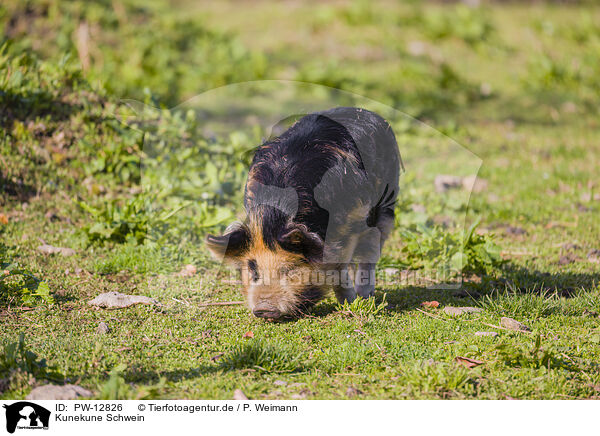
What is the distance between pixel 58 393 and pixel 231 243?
1609mm

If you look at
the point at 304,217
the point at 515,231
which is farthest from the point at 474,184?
the point at 304,217

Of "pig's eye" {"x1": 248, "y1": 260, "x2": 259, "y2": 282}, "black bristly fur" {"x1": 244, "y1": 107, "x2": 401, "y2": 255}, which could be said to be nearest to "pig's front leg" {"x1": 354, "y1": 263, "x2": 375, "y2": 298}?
"black bristly fur" {"x1": 244, "y1": 107, "x2": 401, "y2": 255}

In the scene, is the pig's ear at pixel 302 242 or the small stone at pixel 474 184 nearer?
the pig's ear at pixel 302 242

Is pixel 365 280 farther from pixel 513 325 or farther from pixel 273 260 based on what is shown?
pixel 513 325

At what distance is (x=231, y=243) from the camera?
503 cm

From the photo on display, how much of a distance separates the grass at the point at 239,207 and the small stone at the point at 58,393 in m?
0.09

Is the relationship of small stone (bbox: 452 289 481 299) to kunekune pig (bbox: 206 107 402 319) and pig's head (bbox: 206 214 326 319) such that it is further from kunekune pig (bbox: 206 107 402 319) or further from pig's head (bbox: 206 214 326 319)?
pig's head (bbox: 206 214 326 319)

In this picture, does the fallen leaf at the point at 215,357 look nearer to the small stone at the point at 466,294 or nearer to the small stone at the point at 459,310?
the small stone at the point at 459,310

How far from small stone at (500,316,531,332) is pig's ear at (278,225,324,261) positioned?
150cm

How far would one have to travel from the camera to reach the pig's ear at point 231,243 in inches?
197

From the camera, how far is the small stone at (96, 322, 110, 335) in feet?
16.3

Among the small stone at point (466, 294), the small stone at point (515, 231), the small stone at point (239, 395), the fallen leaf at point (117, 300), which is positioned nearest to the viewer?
the small stone at point (239, 395)
